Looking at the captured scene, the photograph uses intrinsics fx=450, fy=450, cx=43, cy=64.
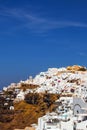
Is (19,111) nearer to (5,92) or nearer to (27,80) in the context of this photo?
(5,92)

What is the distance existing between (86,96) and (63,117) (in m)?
22.1

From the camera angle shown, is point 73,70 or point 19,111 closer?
point 19,111

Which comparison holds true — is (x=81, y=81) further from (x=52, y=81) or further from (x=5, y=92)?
(x=5, y=92)

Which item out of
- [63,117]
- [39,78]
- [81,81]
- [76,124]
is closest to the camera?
[76,124]

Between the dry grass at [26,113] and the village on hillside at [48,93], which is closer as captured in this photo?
the village on hillside at [48,93]

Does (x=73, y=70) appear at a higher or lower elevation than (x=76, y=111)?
higher

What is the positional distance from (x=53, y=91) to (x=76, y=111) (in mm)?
30326

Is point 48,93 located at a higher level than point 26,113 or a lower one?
higher

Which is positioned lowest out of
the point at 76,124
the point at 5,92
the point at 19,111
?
the point at 76,124

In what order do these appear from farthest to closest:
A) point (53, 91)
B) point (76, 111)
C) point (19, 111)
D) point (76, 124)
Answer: point (53, 91), point (19, 111), point (76, 111), point (76, 124)

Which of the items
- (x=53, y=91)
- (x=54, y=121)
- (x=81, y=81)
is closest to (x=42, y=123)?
(x=54, y=121)

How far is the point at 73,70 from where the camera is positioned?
9100 cm

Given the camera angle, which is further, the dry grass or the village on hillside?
the dry grass

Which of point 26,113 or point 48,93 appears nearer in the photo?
point 26,113
